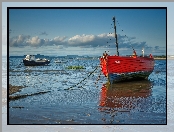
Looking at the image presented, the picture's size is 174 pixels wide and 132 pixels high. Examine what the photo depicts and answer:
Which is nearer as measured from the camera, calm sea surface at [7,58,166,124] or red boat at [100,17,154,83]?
calm sea surface at [7,58,166,124]

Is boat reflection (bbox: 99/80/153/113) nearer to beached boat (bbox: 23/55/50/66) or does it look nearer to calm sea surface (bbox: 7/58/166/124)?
calm sea surface (bbox: 7/58/166/124)

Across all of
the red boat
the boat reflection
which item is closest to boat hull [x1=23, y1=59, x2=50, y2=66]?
the red boat

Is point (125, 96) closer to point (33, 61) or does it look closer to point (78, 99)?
point (78, 99)

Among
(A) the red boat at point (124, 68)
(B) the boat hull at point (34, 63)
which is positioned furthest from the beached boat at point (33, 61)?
(A) the red boat at point (124, 68)

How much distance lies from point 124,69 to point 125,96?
0.45m

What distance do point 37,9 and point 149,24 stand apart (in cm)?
162

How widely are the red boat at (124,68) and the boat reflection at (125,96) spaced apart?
125 mm

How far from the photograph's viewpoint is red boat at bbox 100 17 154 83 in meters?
5.57

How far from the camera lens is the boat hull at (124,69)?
18.5 feet

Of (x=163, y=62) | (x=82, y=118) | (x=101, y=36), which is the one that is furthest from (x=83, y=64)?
(x=163, y=62)

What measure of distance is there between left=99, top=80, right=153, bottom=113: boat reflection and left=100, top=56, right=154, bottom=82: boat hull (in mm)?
122

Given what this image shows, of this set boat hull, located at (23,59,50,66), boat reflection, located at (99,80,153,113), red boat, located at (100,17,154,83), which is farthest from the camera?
red boat, located at (100,17,154,83)

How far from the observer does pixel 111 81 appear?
576 cm

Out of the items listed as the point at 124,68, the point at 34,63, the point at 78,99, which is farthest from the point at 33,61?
the point at 124,68
